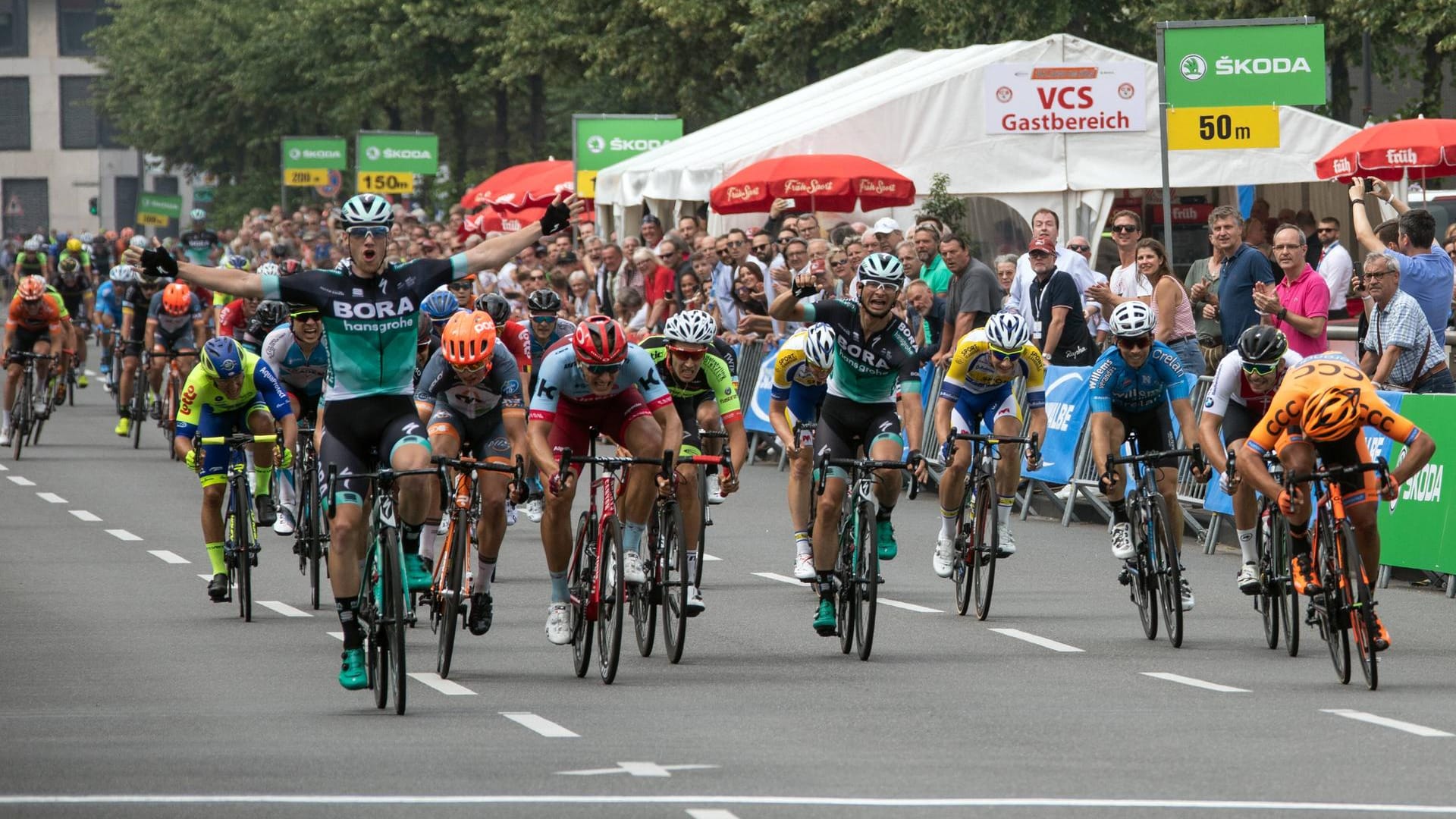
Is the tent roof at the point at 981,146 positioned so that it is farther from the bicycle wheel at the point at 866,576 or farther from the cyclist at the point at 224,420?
the bicycle wheel at the point at 866,576

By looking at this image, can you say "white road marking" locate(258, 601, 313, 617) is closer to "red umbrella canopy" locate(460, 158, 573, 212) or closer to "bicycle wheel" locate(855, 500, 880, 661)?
"bicycle wheel" locate(855, 500, 880, 661)

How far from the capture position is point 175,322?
→ 2648cm

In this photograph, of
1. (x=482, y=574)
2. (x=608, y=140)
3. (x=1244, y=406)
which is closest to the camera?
(x=482, y=574)

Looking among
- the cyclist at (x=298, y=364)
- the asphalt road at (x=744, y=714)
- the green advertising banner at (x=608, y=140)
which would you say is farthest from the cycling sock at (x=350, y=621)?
the green advertising banner at (x=608, y=140)

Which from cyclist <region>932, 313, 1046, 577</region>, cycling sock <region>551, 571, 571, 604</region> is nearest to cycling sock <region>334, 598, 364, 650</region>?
cycling sock <region>551, 571, 571, 604</region>

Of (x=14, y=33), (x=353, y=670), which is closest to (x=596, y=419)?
(x=353, y=670)

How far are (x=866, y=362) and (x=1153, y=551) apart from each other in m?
1.76

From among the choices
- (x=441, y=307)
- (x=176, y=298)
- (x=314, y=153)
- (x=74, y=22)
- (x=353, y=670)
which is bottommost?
(x=353, y=670)

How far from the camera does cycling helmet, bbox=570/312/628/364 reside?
1124 centimetres

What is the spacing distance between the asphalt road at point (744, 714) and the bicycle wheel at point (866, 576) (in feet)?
0.64

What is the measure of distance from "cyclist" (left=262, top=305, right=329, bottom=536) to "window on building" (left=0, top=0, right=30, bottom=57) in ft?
328

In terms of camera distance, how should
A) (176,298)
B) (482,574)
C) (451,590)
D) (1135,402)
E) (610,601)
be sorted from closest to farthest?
(451,590), (610,601), (482,574), (1135,402), (176,298)

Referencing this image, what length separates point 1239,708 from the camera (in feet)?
33.6

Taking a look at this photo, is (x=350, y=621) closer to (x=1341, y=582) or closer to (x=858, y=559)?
(x=858, y=559)
